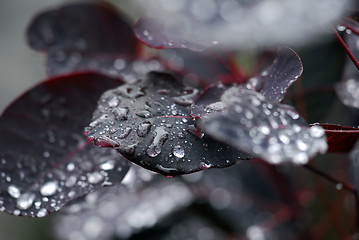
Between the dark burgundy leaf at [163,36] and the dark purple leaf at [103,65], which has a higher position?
the dark burgundy leaf at [163,36]

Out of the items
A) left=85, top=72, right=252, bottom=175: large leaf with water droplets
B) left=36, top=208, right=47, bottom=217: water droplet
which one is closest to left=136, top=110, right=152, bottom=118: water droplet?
left=85, top=72, right=252, bottom=175: large leaf with water droplets

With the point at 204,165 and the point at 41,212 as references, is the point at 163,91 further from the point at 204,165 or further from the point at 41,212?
the point at 41,212

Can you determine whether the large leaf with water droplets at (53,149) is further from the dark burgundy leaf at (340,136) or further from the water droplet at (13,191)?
the dark burgundy leaf at (340,136)

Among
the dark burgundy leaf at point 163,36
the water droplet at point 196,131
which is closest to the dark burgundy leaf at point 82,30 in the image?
the dark burgundy leaf at point 163,36

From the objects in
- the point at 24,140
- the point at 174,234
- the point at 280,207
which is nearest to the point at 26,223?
the point at 174,234

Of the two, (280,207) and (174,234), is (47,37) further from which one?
(280,207)

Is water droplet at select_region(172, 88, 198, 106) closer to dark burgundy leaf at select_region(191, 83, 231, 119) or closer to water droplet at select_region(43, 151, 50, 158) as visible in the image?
dark burgundy leaf at select_region(191, 83, 231, 119)
